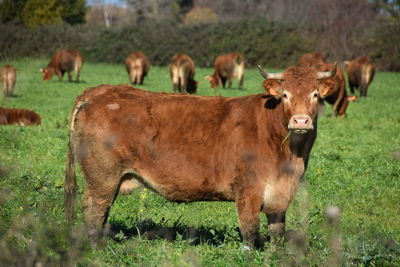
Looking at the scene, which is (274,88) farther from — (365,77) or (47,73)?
(47,73)

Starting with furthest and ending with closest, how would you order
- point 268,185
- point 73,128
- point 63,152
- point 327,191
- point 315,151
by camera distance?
point 315,151 < point 63,152 < point 327,191 < point 73,128 < point 268,185

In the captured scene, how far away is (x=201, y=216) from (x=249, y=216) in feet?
5.42

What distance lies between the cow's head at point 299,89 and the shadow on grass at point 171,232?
121cm

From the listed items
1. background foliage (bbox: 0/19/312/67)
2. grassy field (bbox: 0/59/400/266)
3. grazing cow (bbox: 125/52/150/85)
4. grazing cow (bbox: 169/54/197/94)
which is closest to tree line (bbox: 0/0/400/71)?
background foliage (bbox: 0/19/312/67)

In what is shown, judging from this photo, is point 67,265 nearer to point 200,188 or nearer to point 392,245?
point 200,188

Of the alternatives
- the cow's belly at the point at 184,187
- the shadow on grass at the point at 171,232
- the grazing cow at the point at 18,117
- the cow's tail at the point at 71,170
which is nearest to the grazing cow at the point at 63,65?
the grazing cow at the point at 18,117

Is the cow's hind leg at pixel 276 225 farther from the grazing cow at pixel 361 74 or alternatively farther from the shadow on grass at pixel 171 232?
the grazing cow at pixel 361 74

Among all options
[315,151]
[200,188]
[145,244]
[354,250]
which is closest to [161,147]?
[200,188]

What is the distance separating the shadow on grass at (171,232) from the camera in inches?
221

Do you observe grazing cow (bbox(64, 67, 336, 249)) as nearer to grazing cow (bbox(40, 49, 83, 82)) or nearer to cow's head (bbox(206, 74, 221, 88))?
cow's head (bbox(206, 74, 221, 88))

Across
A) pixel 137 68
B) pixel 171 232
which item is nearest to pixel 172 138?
pixel 171 232

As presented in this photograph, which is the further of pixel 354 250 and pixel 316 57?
pixel 316 57

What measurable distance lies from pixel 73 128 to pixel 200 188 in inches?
49.3

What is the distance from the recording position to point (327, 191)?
26.3 ft
